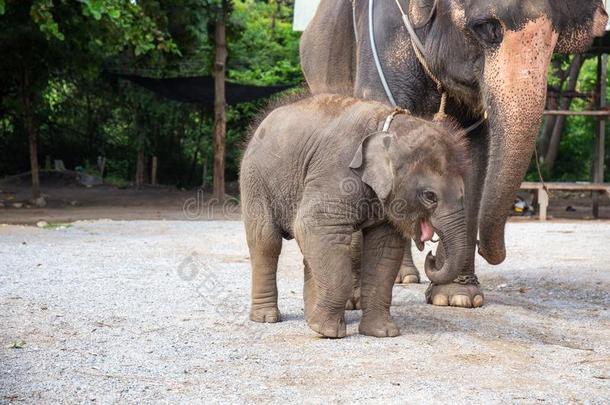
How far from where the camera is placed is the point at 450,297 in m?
5.74

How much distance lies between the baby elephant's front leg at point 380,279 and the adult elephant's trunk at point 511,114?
0.44 meters

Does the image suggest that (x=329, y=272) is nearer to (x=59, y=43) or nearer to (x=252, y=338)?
(x=252, y=338)

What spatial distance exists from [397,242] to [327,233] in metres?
0.39

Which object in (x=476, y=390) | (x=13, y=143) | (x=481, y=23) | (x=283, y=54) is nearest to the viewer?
(x=476, y=390)

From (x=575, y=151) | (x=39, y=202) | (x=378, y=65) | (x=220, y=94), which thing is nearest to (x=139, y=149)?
(x=39, y=202)

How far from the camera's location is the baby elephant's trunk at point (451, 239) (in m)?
4.36

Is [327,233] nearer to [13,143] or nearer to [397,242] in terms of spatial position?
[397,242]

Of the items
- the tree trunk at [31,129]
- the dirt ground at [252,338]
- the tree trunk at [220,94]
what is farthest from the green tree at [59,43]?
the dirt ground at [252,338]

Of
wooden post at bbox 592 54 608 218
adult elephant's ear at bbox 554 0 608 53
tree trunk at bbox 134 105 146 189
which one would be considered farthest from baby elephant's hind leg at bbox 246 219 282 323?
tree trunk at bbox 134 105 146 189

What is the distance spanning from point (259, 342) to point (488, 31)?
6.24ft

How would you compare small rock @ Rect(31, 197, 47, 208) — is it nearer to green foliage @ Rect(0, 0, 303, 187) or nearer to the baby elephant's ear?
green foliage @ Rect(0, 0, 303, 187)

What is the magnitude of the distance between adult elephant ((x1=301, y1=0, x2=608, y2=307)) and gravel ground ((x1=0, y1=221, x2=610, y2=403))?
58cm

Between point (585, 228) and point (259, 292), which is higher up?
point (259, 292)

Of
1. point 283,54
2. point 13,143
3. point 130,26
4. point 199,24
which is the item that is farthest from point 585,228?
point 13,143
